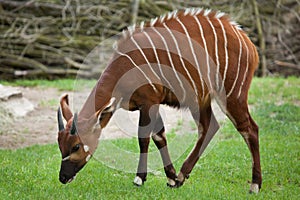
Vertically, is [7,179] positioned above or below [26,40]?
above

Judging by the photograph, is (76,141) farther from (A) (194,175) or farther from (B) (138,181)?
(A) (194,175)

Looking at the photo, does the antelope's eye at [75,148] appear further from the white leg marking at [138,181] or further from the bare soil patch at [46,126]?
the bare soil patch at [46,126]

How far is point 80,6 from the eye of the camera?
13117 millimetres

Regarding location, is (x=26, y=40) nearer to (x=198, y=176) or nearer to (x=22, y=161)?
(x=22, y=161)

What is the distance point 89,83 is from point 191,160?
20.0 ft

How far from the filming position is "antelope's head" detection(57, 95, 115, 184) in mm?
5277

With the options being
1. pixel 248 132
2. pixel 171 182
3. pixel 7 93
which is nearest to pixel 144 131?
pixel 171 182

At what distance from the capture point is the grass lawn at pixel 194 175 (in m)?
5.55

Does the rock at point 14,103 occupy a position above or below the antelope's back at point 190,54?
below

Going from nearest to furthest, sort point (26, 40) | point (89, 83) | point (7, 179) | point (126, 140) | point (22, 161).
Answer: point (7, 179)
point (22, 161)
point (126, 140)
point (89, 83)
point (26, 40)

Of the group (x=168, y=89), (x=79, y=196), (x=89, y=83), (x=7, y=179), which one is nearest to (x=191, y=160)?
(x=168, y=89)

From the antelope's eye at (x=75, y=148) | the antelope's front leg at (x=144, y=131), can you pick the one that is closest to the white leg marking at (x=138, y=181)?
the antelope's front leg at (x=144, y=131)

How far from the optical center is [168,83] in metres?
5.57

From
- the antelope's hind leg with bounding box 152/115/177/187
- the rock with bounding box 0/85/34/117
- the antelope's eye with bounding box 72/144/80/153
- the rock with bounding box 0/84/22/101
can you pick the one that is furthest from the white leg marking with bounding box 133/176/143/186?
the rock with bounding box 0/84/22/101
